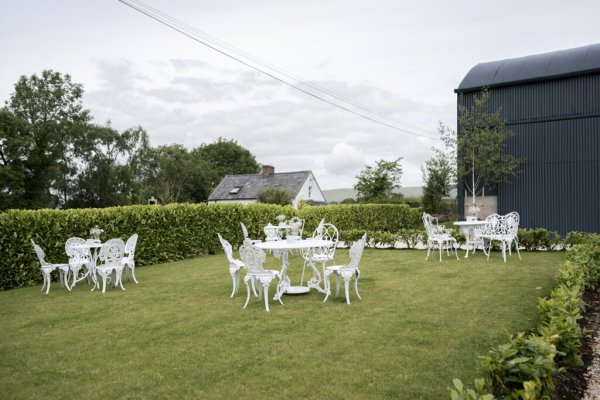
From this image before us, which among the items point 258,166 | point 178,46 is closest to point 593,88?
point 178,46

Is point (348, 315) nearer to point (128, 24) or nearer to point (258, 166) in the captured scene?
point (128, 24)

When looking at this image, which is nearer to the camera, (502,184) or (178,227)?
(178,227)

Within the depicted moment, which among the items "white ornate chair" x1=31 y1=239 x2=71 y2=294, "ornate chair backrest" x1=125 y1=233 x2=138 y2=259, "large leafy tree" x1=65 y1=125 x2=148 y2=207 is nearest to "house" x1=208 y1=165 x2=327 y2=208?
"large leafy tree" x1=65 y1=125 x2=148 y2=207

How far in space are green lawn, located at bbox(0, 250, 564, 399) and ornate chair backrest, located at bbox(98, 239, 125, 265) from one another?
1.91 feet

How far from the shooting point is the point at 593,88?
14133mm

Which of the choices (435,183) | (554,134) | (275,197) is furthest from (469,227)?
(275,197)

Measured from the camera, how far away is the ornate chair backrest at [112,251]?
26.1 feet

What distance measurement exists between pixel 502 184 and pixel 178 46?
1162 cm

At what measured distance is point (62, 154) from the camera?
31.1 m

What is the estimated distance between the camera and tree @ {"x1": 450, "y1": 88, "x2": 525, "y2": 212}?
591 inches

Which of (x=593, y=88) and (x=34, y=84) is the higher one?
(x=34, y=84)

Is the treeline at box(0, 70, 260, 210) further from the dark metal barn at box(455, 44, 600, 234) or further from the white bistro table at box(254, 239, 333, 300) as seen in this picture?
the white bistro table at box(254, 239, 333, 300)

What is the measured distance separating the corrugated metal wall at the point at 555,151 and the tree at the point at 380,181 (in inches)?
403

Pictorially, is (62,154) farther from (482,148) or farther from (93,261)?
(482,148)
